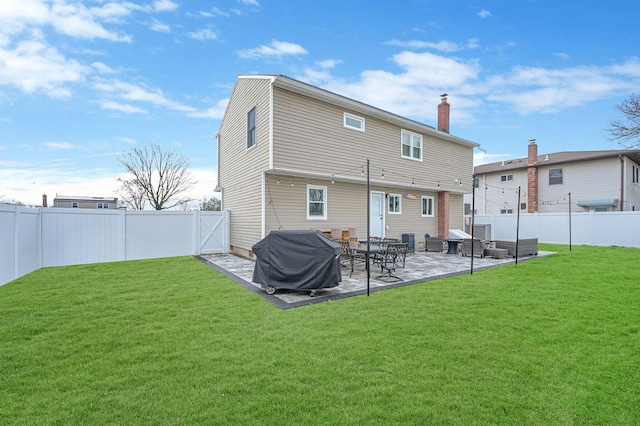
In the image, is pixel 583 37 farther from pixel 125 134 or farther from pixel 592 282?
pixel 125 134

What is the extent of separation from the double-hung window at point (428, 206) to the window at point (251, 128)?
940 cm

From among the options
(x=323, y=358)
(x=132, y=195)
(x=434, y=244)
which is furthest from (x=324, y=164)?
(x=132, y=195)

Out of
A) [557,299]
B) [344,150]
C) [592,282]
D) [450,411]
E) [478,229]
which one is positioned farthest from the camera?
[478,229]

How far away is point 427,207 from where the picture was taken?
1675 cm

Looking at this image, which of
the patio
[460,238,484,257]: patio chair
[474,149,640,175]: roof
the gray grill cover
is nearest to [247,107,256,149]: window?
the patio

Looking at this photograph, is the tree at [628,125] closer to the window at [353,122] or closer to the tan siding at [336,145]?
the tan siding at [336,145]

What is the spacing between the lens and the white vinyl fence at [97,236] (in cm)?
832

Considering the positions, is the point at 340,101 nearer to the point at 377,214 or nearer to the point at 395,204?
the point at 377,214

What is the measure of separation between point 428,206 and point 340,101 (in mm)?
8013

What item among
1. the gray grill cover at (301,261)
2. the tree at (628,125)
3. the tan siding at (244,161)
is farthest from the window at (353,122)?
the tree at (628,125)

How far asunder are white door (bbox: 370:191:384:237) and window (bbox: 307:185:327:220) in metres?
2.89

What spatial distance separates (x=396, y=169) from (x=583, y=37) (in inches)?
368

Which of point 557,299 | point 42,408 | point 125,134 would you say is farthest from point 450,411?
point 125,134

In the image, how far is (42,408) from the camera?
8.95 ft
